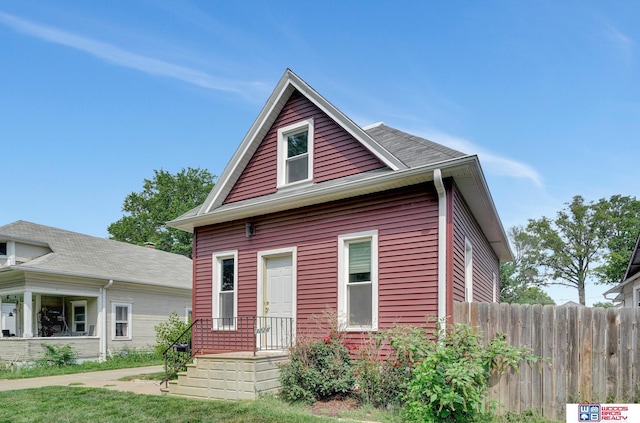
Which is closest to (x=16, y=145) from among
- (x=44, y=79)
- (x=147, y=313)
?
(x=44, y=79)

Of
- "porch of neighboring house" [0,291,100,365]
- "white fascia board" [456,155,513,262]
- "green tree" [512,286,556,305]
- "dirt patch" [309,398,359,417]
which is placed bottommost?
"green tree" [512,286,556,305]

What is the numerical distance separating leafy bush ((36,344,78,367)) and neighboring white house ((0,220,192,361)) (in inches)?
10.1

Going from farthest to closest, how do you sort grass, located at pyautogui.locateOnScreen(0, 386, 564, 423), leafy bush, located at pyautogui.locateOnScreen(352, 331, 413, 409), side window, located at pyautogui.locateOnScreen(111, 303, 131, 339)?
side window, located at pyautogui.locateOnScreen(111, 303, 131, 339), leafy bush, located at pyautogui.locateOnScreen(352, 331, 413, 409), grass, located at pyautogui.locateOnScreen(0, 386, 564, 423)

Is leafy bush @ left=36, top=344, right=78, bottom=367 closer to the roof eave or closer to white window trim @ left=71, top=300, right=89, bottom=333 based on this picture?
white window trim @ left=71, top=300, right=89, bottom=333

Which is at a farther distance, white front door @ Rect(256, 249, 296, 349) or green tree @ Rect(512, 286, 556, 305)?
green tree @ Rect(512, 286, 556, 305)

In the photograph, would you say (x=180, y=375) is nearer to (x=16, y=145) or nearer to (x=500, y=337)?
(x=500, y=337)

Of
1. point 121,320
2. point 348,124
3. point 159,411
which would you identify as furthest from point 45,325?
point 348,124

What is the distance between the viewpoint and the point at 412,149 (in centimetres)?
897

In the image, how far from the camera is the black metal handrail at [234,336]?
9.61 metres

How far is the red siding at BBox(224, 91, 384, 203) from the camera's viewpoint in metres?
9.34

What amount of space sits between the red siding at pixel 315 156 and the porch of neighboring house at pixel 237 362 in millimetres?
2927

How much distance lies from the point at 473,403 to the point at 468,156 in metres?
3.58

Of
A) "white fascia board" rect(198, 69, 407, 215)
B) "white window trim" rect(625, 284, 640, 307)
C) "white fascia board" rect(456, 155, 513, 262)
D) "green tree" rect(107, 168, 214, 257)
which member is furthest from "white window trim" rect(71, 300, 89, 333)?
"green tree" rect(107, 168, 214, 257)

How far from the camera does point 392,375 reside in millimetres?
7266
